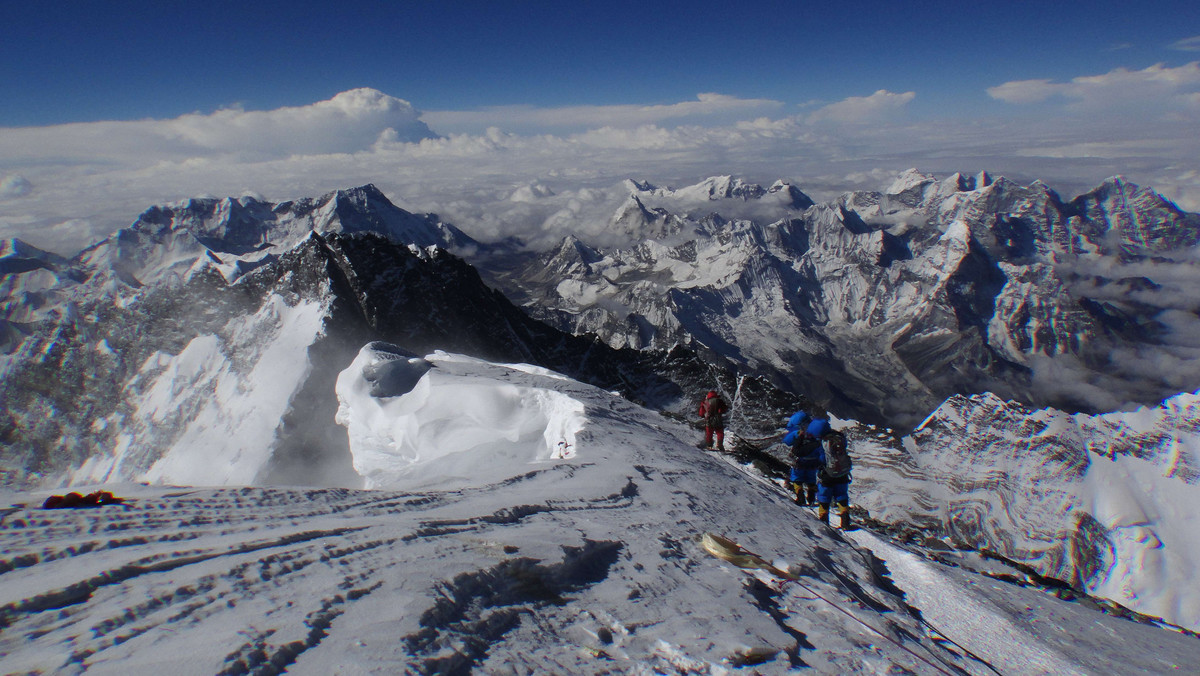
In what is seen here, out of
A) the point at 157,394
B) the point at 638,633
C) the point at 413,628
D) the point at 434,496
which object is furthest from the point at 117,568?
the point at 157,394

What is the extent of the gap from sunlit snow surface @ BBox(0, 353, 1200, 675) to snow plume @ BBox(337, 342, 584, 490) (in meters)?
3.17

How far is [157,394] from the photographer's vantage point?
69.4 m

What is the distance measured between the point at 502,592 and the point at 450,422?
48.4 ft

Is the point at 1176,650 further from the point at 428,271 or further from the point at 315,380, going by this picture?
the point at 428,271

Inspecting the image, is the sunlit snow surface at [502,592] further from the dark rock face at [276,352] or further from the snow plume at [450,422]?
the dark rock face at [276,352]

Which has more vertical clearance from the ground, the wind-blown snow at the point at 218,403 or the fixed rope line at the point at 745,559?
the fixed rope line at the point at 745,559

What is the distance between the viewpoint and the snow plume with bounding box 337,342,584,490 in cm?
1650

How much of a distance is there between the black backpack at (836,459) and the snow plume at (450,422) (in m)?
7.49

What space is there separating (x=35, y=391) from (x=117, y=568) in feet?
417

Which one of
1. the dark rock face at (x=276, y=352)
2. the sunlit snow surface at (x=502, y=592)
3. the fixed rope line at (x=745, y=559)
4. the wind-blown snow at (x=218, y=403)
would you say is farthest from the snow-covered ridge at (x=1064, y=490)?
the wind-blown snow at (x=218, y=403)

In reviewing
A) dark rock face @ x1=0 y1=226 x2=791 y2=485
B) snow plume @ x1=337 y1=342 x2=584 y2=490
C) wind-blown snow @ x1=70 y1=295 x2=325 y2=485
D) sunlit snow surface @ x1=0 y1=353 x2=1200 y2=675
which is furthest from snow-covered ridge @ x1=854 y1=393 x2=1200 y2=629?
wind-blown snow @ x1=70 y1=295 x2=325 y2=485

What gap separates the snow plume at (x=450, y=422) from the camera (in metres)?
16.5

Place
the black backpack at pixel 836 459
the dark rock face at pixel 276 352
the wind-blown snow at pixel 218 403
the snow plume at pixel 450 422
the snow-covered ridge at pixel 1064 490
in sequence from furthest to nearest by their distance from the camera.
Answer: the snow-covered ridge at pixel 1064 490
the dark rock face at pixel 276 352
the wind-blown snow at pixel 218 403
the snow plume at pixel 450 422
the black backpack at pixel 836 459

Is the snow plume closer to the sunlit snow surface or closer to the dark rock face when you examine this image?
the sunlit snow surface
